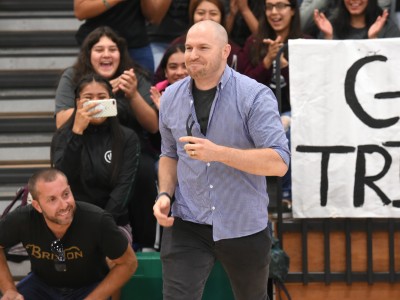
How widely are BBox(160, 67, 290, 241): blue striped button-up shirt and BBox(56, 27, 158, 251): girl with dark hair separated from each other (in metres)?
A: 1.61

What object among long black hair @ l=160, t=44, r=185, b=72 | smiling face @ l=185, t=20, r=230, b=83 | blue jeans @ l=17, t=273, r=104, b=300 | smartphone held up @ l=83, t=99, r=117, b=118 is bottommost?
blue jeans @ l=17, t=273, r=104, b=300

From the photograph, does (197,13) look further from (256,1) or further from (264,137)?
(264,137)

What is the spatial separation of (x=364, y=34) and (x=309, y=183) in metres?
1.62

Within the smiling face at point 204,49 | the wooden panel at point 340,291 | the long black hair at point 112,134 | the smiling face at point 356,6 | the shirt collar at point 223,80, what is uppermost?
the smiling face at point 356,6

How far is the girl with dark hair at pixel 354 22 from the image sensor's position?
21.8ft

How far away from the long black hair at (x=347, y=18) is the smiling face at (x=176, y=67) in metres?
1.24

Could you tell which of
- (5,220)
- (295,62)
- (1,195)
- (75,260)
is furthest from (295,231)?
(1,195)

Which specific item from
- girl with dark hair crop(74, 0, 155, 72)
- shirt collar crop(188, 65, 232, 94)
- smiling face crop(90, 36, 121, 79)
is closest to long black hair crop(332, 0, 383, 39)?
girl with dark hair crop(74, 0, 155, 72)

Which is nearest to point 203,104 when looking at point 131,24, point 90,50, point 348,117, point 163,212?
point 163,212

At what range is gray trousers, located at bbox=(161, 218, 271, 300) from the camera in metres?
4.36

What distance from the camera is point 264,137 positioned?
4191mm

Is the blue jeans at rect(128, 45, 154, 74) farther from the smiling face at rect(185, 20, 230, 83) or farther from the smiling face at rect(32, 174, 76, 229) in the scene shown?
the smiling face at rect(185, 20, 230, 83)

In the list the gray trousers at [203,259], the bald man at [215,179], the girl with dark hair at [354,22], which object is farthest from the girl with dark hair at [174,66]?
the gray trousers at [203,259]

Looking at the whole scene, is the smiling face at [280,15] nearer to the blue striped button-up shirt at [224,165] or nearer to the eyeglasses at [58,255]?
the blue striped button-up shirt at [224,165]
